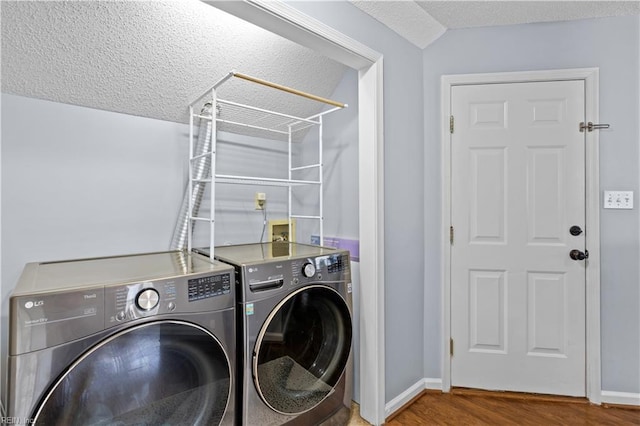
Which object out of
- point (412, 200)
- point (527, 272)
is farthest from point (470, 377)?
point (412, 200)

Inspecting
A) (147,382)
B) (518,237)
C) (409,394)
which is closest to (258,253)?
(147,382)

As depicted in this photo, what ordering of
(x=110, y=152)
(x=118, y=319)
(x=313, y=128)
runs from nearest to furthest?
(x=118, y=319)
(x=110, y=152)
(x=313, y=128)

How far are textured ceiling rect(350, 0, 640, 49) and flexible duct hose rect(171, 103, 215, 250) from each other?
3.54 ft

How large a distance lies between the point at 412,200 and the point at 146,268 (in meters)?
1.49

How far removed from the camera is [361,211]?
5.93ft

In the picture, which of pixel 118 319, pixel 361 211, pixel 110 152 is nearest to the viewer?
pixel 118 319

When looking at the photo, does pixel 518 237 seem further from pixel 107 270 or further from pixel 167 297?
pixel 107 270

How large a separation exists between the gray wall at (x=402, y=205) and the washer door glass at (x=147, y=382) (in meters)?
0.89

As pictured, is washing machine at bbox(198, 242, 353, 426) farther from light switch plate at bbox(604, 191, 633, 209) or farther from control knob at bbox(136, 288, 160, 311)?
light switch plate at bbox(604, 191, 633, 209)

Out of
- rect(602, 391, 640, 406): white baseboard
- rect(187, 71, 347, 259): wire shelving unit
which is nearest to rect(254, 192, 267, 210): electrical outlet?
rect(187, 71, 347, 259): wire shelving unit

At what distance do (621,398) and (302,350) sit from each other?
194cm

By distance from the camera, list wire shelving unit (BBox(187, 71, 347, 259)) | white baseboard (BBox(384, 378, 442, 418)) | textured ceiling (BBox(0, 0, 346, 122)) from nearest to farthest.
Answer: textured ceiling (BBox(0, 0, 346, 122)) → wire shelving unit (BBox(187, 71, 347, 259)) → white baseboard (BBox(384, 378, 442, 418))

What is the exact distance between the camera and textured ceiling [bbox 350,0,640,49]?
179 cm

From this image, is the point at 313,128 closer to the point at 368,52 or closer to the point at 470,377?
the point at 368,52
